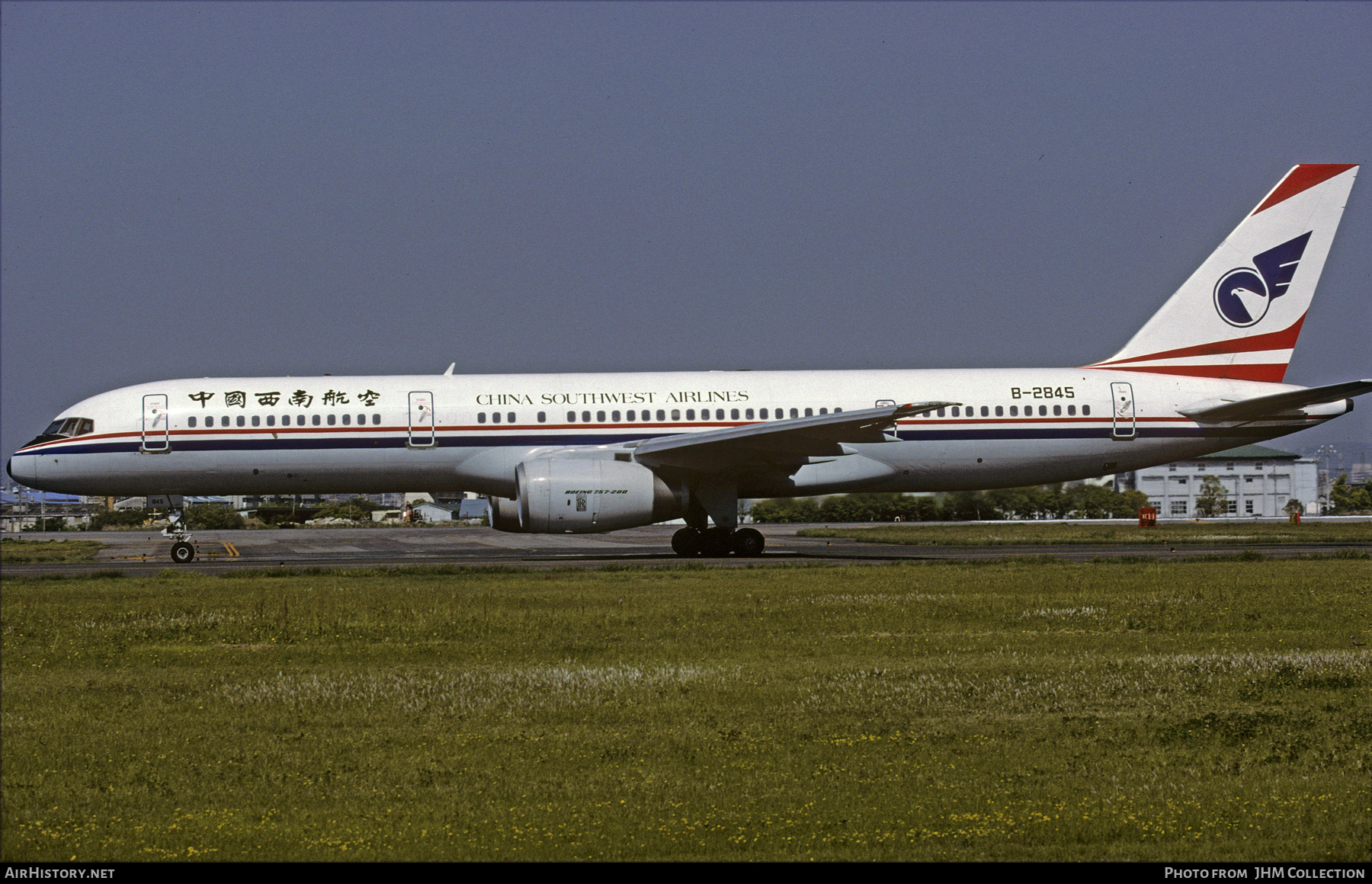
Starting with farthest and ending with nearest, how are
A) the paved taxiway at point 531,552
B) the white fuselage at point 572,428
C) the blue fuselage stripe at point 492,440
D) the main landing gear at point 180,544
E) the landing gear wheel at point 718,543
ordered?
the landing gear wheel at point 718,543
the main landing gear at point 180,544
the white fuselage at point 572,428
the blue fuselage stripe at point 492,440
the paved taxiway at point 531,552

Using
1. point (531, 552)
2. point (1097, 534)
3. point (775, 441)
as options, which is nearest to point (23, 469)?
point (531, 552)

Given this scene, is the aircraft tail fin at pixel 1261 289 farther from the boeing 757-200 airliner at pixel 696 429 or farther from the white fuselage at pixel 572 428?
the white fuselage at pixel 572 428

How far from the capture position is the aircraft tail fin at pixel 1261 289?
31.5 metres

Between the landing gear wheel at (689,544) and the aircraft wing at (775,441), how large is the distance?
206 cm

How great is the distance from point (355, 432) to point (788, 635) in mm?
16986

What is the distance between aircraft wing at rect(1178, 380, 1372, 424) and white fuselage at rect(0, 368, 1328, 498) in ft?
0.99

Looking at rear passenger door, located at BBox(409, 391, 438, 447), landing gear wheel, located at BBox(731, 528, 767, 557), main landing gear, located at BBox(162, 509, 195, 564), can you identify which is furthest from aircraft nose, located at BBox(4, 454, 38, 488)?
landing gear wheel, located at BBox(731, 528, 767, 557)

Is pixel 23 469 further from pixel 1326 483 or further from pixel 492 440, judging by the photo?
pixel 1326 483

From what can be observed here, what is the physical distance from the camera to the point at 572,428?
2897 cm

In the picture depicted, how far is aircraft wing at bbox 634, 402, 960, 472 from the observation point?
2634 cm

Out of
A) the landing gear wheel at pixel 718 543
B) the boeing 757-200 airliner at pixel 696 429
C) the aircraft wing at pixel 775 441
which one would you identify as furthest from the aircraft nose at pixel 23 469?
the landing gear wheel at pixel 718 543

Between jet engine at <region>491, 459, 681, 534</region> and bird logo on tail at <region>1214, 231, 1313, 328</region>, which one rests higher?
bird logo on tail at <region>1214, 231, 1313, 328</region>

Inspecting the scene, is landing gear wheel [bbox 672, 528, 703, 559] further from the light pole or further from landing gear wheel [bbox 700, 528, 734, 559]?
the light pole
